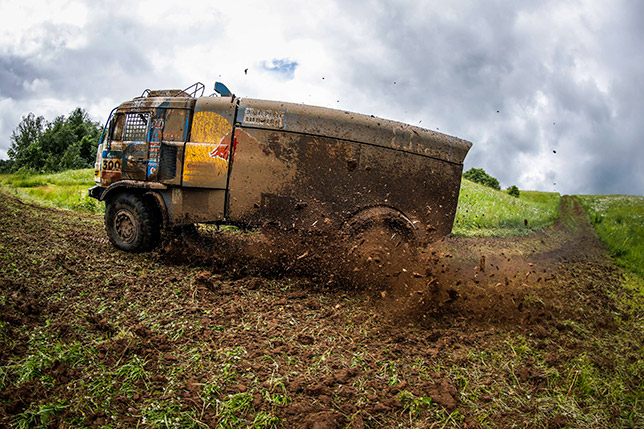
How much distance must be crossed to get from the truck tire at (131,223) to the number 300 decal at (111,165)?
573 mm

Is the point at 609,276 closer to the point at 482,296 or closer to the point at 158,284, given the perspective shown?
the point at 482,296

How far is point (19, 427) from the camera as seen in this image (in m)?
2.84

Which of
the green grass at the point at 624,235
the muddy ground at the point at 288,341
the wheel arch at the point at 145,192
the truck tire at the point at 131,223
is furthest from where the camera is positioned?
the green grass at the point at 624,235

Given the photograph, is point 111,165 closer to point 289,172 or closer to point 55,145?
point 289,172

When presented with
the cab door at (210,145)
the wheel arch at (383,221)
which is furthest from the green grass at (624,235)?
the cab door at (210,145)

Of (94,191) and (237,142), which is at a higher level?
(237,142)

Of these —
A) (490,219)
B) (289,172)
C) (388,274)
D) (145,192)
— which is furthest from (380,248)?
(490,219)

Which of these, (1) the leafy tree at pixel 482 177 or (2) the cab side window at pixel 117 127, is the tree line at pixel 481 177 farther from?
(2) the cab side window at pixel 117 127

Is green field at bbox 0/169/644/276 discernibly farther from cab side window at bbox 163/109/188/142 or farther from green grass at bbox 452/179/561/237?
cab side window at bbox 163/109/188/142

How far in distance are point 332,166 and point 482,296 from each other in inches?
119

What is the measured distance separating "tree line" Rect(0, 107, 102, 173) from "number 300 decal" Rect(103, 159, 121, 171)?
44.3m

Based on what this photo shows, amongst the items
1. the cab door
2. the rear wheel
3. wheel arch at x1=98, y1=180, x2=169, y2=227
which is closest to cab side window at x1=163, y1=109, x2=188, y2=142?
the cab door

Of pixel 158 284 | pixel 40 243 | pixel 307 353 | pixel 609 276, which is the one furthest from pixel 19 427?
pixel 609 276

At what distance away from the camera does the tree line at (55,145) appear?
48.1 m
